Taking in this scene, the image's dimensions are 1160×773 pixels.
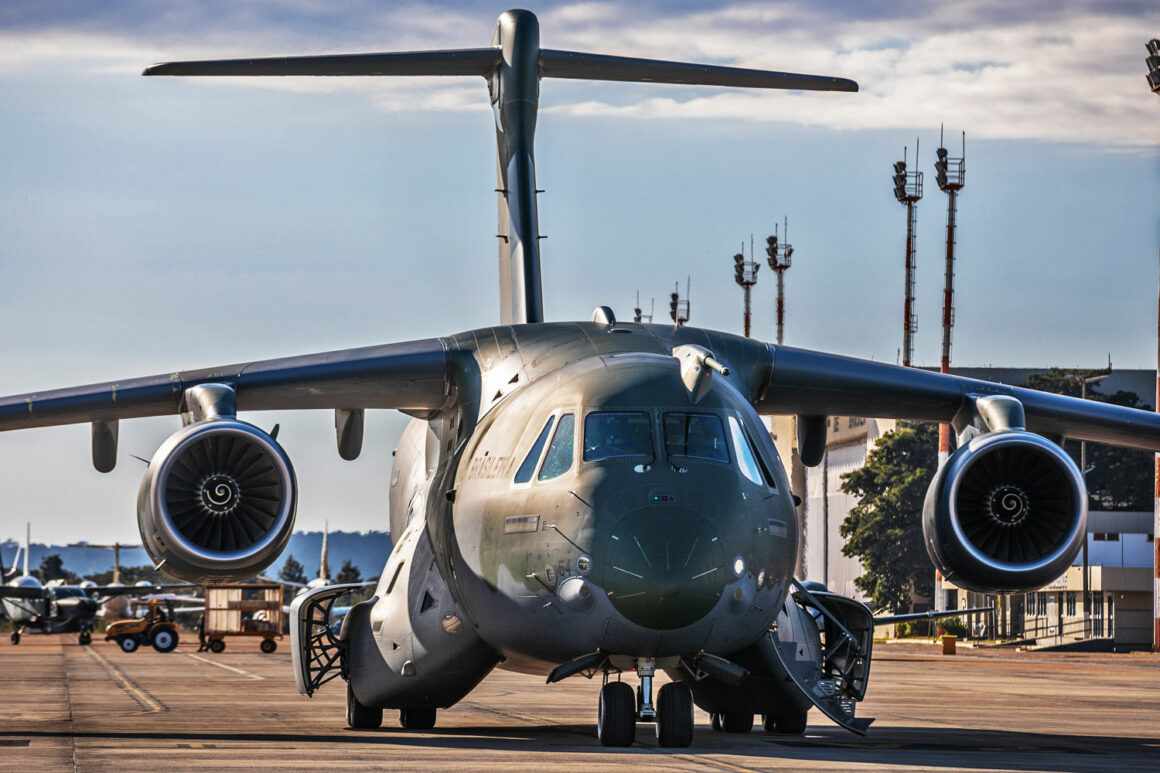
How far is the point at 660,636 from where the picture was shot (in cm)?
1558

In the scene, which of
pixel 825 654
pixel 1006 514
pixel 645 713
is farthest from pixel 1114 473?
pixel 645 713

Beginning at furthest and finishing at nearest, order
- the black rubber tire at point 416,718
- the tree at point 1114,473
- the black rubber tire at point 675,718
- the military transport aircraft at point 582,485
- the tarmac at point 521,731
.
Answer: the tree at point 1114,473
the black rubber tire at point 416,718
the black rubber tire at point 675,718
the military transport aircraft at point 582,485
the tarmac at point 521,731

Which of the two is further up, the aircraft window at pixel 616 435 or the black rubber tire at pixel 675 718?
the aircraft window at pixel 616 435

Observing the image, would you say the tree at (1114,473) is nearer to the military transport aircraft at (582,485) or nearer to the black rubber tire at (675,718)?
the military transport aircraft at (582,485)

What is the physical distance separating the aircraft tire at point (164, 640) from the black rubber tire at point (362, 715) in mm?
44341

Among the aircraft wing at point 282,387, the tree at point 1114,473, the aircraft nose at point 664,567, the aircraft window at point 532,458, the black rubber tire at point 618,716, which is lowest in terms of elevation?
the black rubber tire at point 618,716

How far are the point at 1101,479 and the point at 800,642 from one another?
285ft

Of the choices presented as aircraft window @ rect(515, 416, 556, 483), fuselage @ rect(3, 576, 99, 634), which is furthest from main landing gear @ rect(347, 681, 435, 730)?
fuselage @ rect(3, 576, 99, 634)

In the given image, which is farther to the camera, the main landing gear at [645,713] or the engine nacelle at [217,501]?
the engine nacelle at [217,501]

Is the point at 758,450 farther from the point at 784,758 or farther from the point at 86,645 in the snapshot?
the point at 86,645

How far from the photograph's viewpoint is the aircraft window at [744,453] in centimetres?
1627

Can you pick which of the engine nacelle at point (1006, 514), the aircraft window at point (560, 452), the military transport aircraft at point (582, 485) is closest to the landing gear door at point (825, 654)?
the military transport aircraft at point (582, 485)

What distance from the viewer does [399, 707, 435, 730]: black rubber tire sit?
19.9 metres

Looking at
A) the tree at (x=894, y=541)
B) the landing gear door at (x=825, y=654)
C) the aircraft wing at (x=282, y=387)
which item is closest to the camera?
the landing gear door at (x=825, y=654)
